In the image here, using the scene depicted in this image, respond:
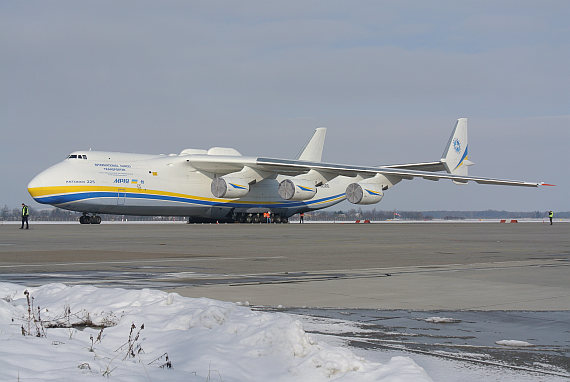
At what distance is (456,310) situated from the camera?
7.65m

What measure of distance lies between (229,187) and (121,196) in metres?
6.21

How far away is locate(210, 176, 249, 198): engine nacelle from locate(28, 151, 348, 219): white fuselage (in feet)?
4.39

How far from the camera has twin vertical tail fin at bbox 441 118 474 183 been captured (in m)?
49.8

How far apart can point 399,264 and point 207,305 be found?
8036 mm

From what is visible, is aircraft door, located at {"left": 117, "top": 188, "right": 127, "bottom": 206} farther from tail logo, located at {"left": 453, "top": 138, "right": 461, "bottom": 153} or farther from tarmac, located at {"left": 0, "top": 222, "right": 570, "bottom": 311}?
tail logo, located at {"left": 453, "top": 138, "right": 461, "bottom": 153}

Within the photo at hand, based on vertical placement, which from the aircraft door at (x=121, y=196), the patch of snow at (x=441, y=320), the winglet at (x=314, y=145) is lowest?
the aircraft door at (x=121, y=196)

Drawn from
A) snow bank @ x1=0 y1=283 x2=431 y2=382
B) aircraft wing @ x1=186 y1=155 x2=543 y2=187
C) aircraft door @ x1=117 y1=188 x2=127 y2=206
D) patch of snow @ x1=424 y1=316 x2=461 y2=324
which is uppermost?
aircraft wing @ x1=186 y1=155 x2=543 y2=187

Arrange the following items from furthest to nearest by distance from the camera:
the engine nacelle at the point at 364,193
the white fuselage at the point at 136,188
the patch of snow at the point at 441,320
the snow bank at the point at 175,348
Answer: the engine nacelle at the point at 364,193 < the white fuselage at the point at 136,188 < the patch of snow at the point at 441,320 < the snow bank at the point at 175,348

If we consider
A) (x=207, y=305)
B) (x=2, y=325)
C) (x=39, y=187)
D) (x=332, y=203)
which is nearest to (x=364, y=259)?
(x=207, y=305)

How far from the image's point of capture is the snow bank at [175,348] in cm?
423

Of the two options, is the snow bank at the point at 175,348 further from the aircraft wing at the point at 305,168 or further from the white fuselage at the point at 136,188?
the aircraft wing at the point at 305,168

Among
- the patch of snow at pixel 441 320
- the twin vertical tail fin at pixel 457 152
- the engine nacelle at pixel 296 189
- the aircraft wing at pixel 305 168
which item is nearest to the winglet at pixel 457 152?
the twin vertical tail fin at pixel 457 152

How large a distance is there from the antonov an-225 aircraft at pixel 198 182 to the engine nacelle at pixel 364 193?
0.06 m

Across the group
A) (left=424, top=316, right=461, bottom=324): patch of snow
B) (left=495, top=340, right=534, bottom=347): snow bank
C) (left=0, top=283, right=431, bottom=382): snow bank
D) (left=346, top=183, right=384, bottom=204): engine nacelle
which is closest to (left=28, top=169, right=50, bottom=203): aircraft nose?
(left=346, top=183, right=384, bottom=204): engine nacelle
